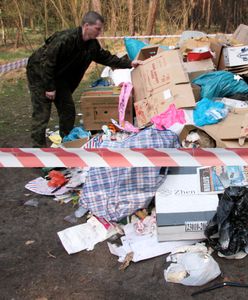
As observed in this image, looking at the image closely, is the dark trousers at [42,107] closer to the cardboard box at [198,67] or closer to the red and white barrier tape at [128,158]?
the cardboard box at [198,67]

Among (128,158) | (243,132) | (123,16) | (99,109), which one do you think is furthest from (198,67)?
(123,16)

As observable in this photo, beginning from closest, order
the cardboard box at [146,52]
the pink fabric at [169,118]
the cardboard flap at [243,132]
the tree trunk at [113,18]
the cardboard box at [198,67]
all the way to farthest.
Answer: the cardboard flap at [243,132]
the pink fabric at [169,118]
the cardboard box at [198,67]
the cardboard box at [146,52]
the tree trunk at [113,18]

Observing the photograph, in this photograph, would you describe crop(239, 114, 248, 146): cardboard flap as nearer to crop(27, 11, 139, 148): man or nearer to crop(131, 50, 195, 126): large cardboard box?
crop(131, 50, 195, 126): large cardboard box

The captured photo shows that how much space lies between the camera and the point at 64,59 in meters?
4.26

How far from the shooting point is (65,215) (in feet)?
11.5

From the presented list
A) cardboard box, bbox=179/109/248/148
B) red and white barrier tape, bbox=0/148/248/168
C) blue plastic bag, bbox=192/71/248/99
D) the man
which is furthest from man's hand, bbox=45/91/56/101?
red and white barrier tape, bbox=0/148/248/168

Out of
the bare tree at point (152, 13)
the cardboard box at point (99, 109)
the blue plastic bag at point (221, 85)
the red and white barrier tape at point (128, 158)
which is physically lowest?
the cardboard box at point (99, 109)

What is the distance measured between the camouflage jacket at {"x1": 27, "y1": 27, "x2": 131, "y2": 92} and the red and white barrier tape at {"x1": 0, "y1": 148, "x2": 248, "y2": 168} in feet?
6.41

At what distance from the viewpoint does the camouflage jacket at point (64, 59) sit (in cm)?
409

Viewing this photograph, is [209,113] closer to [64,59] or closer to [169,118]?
[169,118]

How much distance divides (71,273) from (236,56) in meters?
3.59

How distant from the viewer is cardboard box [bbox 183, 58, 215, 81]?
16.2 ft

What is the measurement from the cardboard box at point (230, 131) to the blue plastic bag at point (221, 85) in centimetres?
65

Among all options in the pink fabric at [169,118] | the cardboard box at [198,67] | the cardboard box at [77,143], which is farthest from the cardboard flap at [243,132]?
the cardboard box at [77,143]
